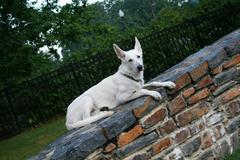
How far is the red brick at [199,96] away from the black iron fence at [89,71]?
28.7 feet

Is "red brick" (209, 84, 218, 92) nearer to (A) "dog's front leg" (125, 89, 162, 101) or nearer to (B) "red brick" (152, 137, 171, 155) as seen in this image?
(A) "dog's front leg" (125, 89, 162, 101)

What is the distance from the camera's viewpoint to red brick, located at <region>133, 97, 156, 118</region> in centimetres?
443

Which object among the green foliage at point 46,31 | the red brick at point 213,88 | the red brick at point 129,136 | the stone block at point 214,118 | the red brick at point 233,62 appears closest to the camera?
the red brick at point 129,136

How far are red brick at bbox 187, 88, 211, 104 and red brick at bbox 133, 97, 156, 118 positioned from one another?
0.61 metres

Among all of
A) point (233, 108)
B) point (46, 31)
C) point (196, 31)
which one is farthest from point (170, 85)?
point (46, 31)

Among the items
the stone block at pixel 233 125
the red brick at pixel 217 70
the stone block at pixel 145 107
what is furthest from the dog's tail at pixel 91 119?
the stone block at pixel 233 125

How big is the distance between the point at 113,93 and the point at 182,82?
0.91m

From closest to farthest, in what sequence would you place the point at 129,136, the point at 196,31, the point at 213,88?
the point at 129,136 → the point at 213,88 → the point at 196,31

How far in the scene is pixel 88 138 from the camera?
13.2ft

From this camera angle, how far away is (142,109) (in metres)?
4.50

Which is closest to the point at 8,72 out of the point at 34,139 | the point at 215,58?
the point at 34,139

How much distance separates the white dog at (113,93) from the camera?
526 centimetres

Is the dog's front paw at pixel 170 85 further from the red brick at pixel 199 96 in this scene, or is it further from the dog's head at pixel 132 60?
the dog's head at pixel 132 60

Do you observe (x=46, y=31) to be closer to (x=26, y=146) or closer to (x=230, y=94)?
(x=26, y=146)
